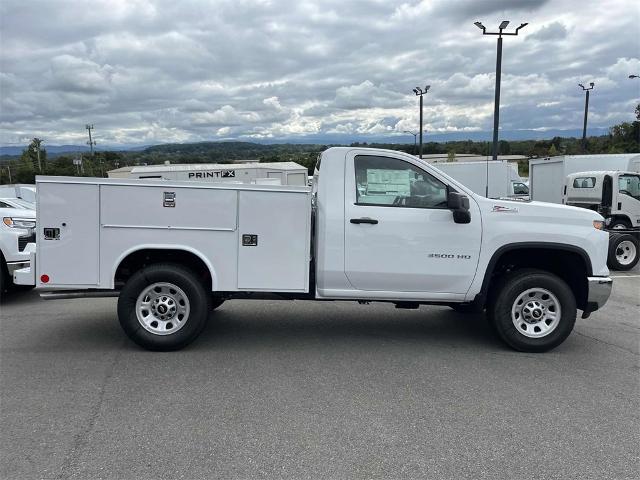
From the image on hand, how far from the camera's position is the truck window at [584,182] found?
14.4m

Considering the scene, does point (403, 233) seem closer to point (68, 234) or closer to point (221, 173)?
point (68, 234)

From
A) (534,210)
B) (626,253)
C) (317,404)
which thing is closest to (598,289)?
(534,210)

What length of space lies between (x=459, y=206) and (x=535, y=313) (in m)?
1.47

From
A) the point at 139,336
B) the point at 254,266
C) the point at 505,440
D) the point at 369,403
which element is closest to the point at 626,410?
the point at 505,440

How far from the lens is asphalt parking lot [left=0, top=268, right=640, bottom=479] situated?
134 inches

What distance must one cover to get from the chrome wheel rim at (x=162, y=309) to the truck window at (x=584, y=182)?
12586 mm

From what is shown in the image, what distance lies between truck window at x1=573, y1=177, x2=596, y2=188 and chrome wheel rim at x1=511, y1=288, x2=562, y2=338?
1011 centimetres

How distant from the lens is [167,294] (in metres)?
5.49

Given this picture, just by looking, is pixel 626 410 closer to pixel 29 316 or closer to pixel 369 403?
pixel 369 403

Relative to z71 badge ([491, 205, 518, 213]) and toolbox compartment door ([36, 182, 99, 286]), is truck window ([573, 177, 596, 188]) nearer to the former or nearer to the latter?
z71 badge ([491, 205, 518, 213])

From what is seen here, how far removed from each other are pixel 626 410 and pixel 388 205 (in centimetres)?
275

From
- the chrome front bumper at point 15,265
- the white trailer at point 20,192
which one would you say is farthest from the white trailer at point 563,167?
the white trailer at point 20,192

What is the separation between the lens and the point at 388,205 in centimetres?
554

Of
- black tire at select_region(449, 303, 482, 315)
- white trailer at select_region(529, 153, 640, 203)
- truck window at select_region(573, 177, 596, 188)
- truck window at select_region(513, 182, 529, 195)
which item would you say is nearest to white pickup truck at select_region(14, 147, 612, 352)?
black tire at select_region(449, 303, 482, 315)
